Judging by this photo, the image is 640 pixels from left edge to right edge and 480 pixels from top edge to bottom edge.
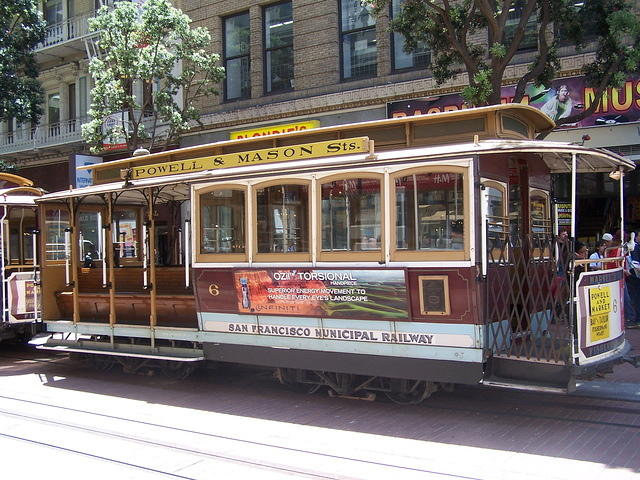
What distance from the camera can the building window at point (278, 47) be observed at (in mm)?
17938

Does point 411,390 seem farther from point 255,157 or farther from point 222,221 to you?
point 255,157

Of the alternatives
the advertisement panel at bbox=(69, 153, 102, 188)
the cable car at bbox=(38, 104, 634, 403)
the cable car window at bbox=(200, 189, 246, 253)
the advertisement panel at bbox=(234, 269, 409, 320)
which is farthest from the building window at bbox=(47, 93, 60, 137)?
the advertisement panel at bbox=(234, 269, 409, 320)

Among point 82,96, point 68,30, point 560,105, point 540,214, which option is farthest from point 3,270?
point 68,30

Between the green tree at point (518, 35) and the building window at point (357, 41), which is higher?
the building window at point (357, 41)

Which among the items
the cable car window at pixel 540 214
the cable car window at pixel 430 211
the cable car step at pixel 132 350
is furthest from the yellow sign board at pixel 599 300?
the cable car step at pixel 132 350

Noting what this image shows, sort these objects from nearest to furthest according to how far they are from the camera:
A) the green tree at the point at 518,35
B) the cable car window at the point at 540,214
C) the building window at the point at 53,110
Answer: the cable car window at the point at 540,214, the green tree at the point at 518,35, the building window at the point at 53,110

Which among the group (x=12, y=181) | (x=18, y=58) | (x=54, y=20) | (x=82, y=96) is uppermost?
(x=54, y=20)

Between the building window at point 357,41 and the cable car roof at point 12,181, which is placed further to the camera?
the building window at point 357,41

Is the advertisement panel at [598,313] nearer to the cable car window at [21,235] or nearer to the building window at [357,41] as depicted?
the cable car window at [21,235]

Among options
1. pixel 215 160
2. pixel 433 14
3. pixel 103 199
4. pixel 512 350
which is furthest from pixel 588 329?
pixel 103 199

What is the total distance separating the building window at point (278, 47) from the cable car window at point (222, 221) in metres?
10.3

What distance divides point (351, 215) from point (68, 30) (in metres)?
20.6

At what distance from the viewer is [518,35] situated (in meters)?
9.75

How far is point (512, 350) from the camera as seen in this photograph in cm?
648
